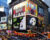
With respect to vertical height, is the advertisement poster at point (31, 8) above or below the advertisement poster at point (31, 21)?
above

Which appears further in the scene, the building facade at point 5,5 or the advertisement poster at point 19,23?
the building facade at point 5,5

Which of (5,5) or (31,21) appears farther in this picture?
(5,5)

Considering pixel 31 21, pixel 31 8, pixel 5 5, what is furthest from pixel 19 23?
pixel 5 5

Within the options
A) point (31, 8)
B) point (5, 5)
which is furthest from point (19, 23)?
point (5, 5)

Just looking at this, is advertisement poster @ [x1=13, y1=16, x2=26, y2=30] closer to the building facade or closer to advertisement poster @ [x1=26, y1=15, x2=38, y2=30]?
advertisement poster @ [x1=26, y1=15, x2=38, y2=30]

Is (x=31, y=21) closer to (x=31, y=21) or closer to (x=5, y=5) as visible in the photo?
(x=31, y=21)

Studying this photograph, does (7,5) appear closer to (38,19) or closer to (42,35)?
(38,19)

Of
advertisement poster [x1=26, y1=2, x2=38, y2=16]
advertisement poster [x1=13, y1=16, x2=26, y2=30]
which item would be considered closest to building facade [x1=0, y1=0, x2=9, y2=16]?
advertisement poster [x1=13, y1=16, x2=26, y2=30]

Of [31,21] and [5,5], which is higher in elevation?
[5,5]

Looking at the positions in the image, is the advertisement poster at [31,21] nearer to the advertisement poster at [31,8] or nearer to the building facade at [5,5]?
the advertisement poster at [31,8]

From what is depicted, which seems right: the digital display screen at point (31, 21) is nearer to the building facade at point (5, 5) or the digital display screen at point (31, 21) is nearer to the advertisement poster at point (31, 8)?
the advertisement poster at point (31, 8)

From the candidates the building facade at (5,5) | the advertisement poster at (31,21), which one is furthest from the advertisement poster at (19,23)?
the building facade at (5,5)

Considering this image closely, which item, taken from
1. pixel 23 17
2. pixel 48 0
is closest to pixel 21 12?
pixel 23 17

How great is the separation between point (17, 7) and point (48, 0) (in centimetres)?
54
